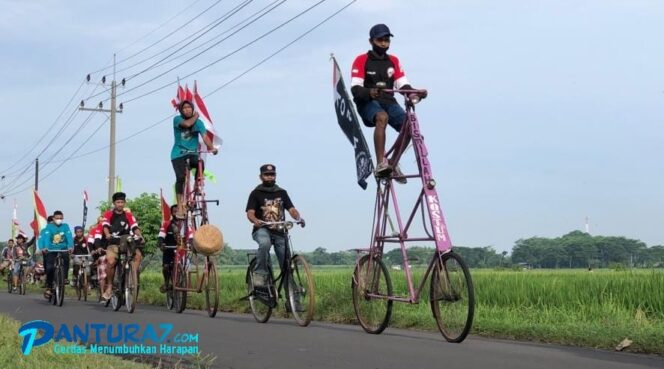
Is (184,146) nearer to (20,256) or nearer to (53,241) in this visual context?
(53,241)

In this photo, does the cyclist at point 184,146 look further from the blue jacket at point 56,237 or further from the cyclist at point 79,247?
the cyclist at point 79,247

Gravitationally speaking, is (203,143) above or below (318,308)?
above

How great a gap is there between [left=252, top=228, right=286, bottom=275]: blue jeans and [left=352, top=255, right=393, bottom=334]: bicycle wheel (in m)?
1.58

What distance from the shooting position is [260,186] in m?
11.0

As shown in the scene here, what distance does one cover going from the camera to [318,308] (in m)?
11.6

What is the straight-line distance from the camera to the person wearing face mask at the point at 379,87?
8523 mm

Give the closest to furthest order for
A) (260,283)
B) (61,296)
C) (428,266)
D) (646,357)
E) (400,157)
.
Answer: (646,357) < (428,266) < (400,157) < (260,283) < (61,296)

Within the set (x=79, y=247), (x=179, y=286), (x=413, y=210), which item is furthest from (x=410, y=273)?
(x=79, y=247)

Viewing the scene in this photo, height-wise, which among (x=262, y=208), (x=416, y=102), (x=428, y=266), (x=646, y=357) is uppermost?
(x=416, y=102)

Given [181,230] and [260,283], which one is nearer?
[260,283]

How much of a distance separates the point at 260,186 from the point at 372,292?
2568 millimetres

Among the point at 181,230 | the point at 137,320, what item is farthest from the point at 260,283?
the point at 181,230

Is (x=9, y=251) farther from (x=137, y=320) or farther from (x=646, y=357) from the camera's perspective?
(x=646, y=357)

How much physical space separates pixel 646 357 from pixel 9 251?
24637 mm
